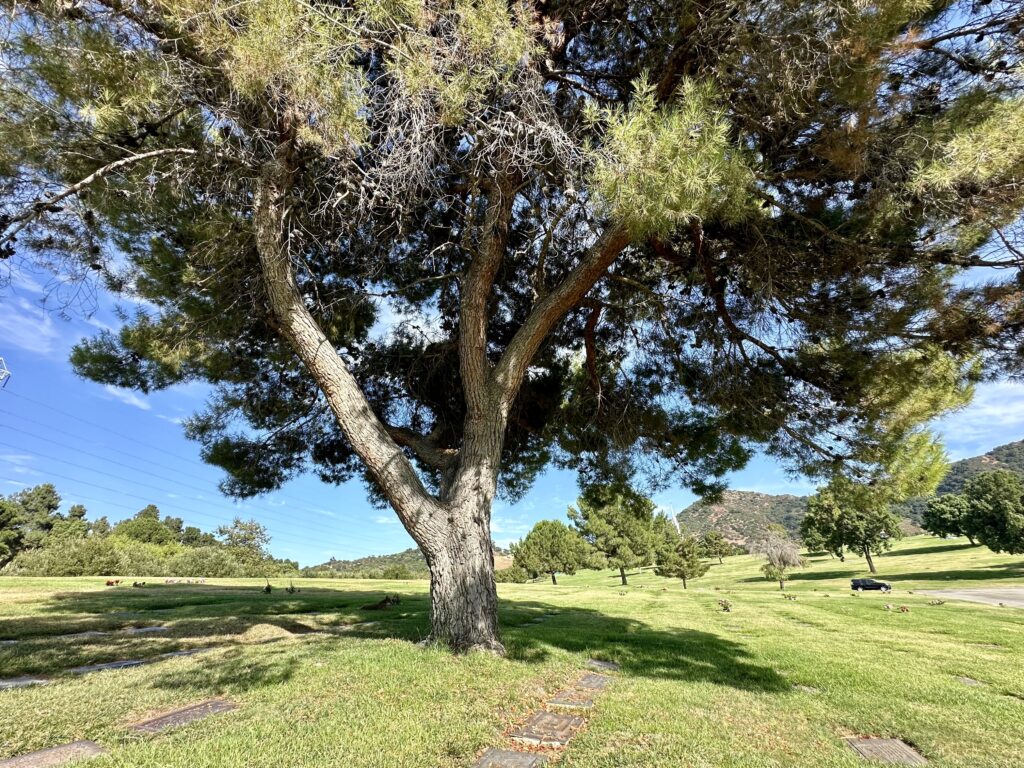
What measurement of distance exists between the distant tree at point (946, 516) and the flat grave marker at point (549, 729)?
47298 millimetres

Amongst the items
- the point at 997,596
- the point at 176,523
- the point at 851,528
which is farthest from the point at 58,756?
the point at 176,523

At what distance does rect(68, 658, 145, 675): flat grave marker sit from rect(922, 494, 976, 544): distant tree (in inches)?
1930

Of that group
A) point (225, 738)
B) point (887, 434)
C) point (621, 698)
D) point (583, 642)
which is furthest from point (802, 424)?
point (225, 738)

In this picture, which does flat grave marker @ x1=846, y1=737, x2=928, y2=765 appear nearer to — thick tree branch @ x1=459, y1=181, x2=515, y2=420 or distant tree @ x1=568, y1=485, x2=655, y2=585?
thick tree branch @ x1=459, y1=181, x2=515, y2=420

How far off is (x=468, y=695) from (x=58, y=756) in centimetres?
209

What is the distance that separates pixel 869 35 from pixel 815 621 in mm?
11290

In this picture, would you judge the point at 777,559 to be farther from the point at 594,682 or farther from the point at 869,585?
the point at 594,682

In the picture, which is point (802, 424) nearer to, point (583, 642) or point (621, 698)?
point (583, 642)

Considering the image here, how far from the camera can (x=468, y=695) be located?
10.5 feet

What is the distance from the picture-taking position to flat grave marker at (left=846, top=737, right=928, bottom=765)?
101 inches

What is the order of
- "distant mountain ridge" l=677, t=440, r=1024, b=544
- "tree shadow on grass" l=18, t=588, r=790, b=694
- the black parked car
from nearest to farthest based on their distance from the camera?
"tree shadow on grass" l=18, t=588, r=790, b=694
the black parked car
"distant mountain ridge" l=677, t=440, r=1024, b=544

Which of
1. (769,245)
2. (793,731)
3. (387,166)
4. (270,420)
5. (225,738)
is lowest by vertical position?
(793,731)

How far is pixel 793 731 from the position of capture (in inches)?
117

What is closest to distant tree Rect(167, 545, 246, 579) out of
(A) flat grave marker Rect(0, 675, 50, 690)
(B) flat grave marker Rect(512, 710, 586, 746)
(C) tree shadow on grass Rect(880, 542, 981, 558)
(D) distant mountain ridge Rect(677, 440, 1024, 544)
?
(A) flat grave marker Rect(0, 675, 50, 690)
